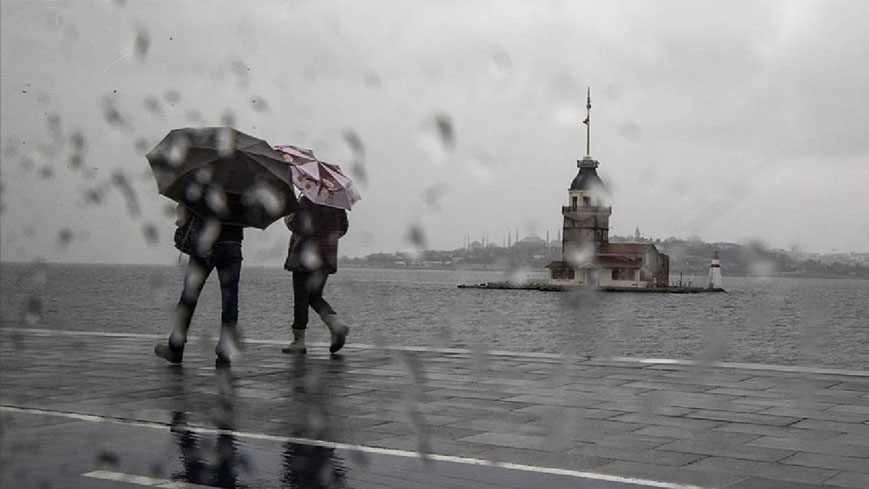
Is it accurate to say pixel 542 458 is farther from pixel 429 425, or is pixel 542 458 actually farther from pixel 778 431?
pixel 778 431

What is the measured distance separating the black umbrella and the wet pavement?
170cm

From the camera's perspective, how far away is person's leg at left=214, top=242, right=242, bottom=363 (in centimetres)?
1065

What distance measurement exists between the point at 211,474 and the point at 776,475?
119 inches

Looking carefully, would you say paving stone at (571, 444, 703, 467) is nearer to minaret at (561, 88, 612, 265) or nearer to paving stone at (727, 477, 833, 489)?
paving stone at (727, 477, 833, 489)

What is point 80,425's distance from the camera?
7.07m

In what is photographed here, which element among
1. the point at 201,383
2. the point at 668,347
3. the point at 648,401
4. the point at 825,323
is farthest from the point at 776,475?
the point at 825,323

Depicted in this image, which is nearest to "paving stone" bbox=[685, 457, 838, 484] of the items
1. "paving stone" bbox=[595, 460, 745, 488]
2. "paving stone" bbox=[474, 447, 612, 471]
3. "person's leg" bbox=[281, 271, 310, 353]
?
"paving stone" bbox=[595, 460, 745, 488]

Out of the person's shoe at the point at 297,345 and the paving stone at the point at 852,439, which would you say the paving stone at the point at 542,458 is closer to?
the paving stone at the point at 852,439

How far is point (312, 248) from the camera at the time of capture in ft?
39.7

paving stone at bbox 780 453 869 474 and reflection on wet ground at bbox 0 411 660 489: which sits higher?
paving stone at bbox 780 453 869 474

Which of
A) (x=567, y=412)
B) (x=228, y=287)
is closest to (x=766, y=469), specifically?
(x=567, y=412)

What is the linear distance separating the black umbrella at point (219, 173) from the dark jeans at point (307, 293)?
1470 mm

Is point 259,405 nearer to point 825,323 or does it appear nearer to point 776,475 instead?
point 776,475

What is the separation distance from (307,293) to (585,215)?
127345 millimetres
